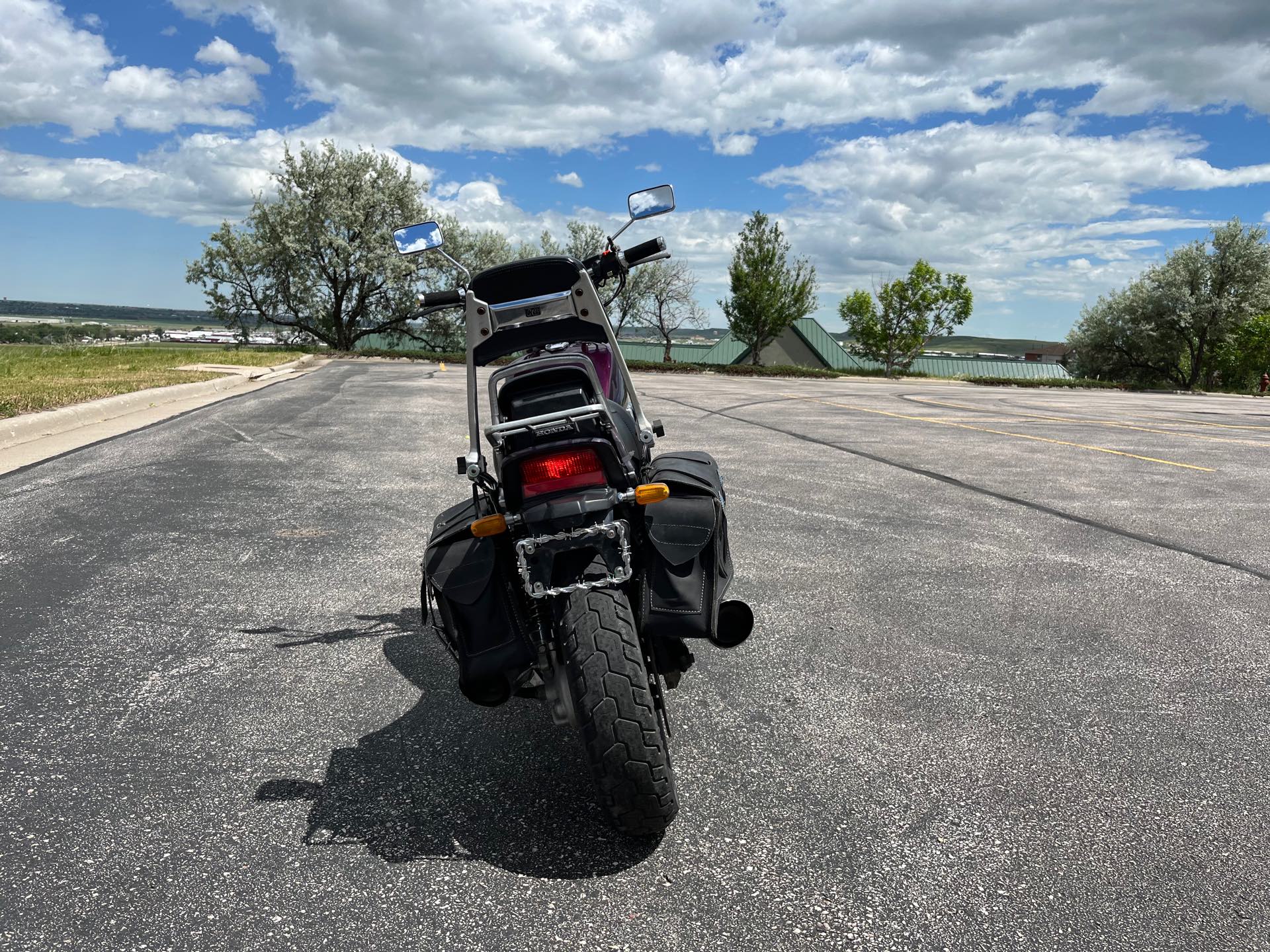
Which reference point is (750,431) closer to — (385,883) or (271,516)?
(271,516)

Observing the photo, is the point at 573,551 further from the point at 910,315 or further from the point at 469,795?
the point at 910,315

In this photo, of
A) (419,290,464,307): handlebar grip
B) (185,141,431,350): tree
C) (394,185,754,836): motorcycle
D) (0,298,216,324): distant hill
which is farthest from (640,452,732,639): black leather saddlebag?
(0,298,216,324): distant hill

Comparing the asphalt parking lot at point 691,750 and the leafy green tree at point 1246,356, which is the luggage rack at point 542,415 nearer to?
the asphalt parking lot at point 691,750

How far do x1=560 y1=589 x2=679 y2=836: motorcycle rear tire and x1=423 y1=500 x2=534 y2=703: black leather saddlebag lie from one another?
0.32 meters

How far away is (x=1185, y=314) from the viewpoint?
5103 centimetres

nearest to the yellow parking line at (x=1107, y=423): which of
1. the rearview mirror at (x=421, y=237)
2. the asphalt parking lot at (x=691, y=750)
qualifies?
the asphalt parking lot at (x=691, y=750)

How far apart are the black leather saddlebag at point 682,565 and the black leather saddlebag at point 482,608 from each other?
0.42m

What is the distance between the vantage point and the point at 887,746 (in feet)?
10.9

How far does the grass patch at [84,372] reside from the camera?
12.2m

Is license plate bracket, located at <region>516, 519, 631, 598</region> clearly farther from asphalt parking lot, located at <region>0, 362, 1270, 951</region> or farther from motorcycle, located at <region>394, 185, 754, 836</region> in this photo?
asphalt parking lot, located at <region>0, 362, 1270, 951</region>

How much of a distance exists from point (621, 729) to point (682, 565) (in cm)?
65

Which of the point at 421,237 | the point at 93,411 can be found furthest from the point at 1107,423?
the point at 93,411

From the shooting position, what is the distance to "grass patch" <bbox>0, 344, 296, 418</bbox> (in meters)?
12.2

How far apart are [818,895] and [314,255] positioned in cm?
4658
